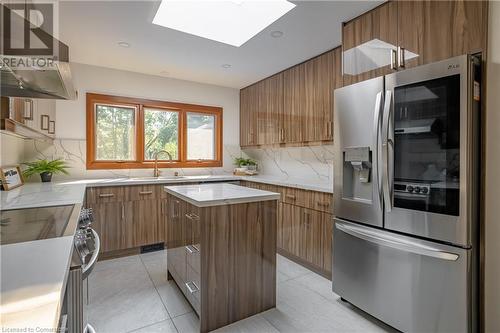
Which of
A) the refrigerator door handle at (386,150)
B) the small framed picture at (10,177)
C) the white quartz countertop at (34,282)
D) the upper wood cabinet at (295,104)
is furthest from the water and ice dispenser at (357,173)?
the small framed picture at (10,177)

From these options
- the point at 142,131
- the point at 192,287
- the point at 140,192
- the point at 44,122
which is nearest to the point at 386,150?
the point at 192,287

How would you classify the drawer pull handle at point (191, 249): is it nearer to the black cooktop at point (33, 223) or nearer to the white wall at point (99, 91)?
the black cooktop at point (33, 223)

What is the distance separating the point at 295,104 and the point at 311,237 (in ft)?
5.49

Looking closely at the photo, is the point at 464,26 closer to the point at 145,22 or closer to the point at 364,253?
the point at 364,253

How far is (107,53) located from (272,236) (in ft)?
9.12

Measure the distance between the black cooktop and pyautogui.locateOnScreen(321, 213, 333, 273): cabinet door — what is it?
82.4 inches

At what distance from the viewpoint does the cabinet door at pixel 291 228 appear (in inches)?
114

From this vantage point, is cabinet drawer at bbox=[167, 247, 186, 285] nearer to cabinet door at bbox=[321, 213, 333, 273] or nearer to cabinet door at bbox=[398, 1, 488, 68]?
cabinet door at bbox=[321, 213, 333, 273]

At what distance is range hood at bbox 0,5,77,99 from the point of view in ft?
3.51

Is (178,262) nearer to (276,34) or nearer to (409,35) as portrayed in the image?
(276,34)

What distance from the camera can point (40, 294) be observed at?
21.9 inches

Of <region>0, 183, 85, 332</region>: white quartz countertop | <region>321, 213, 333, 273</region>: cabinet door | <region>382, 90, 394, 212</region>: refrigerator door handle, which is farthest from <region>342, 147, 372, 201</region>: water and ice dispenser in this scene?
<region>0, 183, 85, 332</region>: white quartz countertop

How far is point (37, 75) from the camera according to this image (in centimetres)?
137

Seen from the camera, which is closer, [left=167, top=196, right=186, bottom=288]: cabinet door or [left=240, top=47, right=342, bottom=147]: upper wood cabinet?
[left=167, top=196, right=186, bottom=288]: cabinet door
